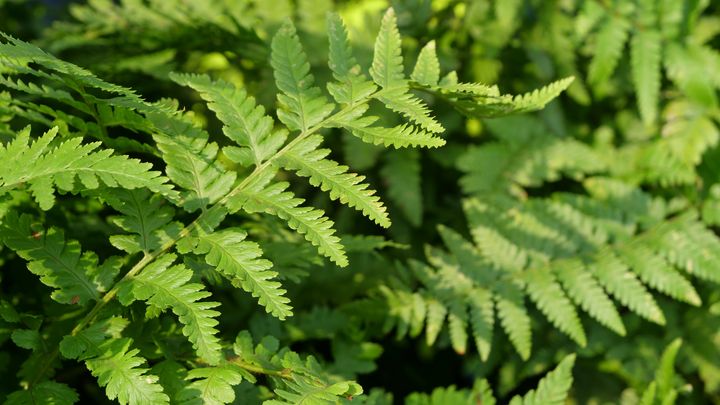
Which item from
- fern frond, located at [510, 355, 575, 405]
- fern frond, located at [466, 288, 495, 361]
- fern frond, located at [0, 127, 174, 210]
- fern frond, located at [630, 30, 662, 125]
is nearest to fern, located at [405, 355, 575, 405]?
fern frond, located at [510, 355, 575, 405]

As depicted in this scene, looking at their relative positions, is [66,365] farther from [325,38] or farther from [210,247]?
[325,38]

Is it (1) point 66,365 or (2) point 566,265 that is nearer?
(1) point 66,365

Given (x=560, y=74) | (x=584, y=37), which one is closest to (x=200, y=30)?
(x=560, y=74)

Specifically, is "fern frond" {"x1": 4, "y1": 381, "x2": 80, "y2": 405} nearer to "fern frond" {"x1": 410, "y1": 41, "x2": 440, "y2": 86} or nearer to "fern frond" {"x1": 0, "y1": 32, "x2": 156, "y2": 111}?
"fern frond" {"x1": 0, "y1": 32, "x2": 156, "y2": 111}

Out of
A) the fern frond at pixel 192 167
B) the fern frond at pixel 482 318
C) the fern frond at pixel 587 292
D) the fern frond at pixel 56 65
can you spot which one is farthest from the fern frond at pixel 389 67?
the fern frond at pixel 587 292

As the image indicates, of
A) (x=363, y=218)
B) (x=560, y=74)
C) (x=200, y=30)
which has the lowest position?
(x=363, y=218)

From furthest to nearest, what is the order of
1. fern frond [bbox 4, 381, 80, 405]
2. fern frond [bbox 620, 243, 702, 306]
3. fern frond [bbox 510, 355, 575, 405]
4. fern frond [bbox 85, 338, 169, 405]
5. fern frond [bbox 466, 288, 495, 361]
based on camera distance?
fern frond [bbox 620, 243, 702, 306] → fern frond [bbox 466, 288, 495, 361] → fern frond [bbox 510, 355, 575, 405] → fern frond [bbox 4, 381, 80, 405] → fern frond [bbox 85, 338, 169, 405]

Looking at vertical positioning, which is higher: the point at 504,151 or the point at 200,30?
the point at 200,30
